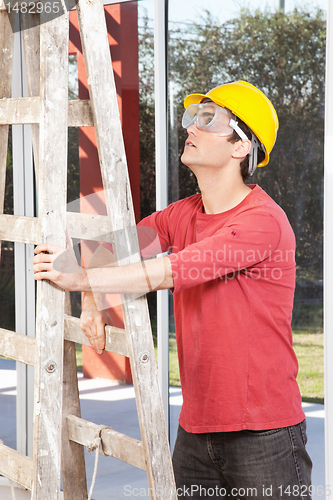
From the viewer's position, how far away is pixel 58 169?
1343mm

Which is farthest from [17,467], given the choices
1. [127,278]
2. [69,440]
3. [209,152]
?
[209,152]

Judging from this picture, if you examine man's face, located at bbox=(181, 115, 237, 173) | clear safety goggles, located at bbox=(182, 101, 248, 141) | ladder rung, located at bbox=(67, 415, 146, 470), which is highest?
clear safety goggles, located at bbox=(182, 101, 248, 141)

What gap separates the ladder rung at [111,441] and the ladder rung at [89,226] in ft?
1.64

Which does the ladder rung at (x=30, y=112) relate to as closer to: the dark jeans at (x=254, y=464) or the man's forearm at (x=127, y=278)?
the man's forearm at (x=127, y=278)

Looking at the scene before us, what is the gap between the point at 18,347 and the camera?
4.66 feet

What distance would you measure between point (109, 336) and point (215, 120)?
2.26ft

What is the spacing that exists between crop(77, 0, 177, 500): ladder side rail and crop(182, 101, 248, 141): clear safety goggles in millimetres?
382

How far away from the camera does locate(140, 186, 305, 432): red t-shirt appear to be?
5.08ft

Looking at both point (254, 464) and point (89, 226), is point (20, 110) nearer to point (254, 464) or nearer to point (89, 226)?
point (89, 226)

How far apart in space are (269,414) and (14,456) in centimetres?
68

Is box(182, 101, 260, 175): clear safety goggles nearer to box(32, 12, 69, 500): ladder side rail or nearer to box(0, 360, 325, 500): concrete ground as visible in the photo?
box(32, 12, 69, 500): ladder side rail

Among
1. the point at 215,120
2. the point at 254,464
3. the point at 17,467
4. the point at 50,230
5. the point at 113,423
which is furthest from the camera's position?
the point at 113,423

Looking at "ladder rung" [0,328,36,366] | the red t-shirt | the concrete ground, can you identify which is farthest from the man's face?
the concrete ground

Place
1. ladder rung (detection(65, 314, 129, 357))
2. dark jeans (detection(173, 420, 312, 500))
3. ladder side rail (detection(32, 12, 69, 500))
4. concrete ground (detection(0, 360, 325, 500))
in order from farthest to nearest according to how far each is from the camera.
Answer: concrete ground (detection(0, 360, 325, 500)) < dark jeans (detection(173, 420, 312, 500)) < ladder rung (detection(65, 314, 129, 357)) < ladder side rail (detection(32, 12, 69, 500))
